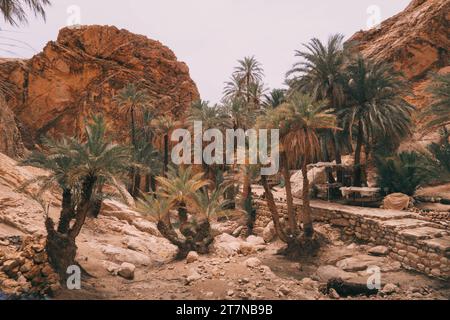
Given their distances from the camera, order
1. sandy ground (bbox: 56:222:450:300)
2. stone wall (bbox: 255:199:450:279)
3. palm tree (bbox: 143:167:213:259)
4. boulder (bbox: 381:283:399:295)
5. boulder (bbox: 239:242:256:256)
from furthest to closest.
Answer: boulder (bbox: 239:242:256:256) → palm tree (bbox: 143:167:213:259) → stone wall (bbox: 255:199:450:279) → boulder (bbox: 381:283:399:295) → sandy ground (bbox: 56:222:450:300)

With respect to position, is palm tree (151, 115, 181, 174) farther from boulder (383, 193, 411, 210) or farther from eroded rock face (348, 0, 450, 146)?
boulder (383, 193, 411, 210)

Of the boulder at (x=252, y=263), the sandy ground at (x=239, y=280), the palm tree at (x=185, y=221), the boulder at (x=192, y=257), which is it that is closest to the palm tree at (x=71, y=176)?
the sandy ground at (x=239, y=280)

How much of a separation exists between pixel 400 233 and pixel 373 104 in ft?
32.9

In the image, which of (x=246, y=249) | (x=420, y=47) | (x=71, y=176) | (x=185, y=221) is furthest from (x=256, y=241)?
(x=420, y=47)

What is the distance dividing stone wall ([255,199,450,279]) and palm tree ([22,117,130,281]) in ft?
33.4

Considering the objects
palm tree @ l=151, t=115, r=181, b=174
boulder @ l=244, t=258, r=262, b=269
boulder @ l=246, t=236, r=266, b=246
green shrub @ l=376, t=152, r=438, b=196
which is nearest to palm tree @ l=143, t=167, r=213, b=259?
boulder @ l=244, t=258, r=262, b=269

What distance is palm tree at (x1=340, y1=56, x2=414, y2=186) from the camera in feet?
61.8

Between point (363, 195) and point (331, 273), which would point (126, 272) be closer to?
point (331, 273)

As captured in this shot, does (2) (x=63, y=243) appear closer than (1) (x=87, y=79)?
Yes

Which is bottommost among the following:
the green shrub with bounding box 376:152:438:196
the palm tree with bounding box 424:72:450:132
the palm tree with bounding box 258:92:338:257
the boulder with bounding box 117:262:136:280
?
the boulder with bounding box 117:262:136:280

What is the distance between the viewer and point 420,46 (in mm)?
29641

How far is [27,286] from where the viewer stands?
8516 millimetres

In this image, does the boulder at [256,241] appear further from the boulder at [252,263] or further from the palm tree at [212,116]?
the palm tree at [212,116]
